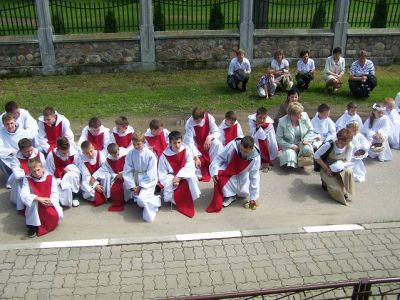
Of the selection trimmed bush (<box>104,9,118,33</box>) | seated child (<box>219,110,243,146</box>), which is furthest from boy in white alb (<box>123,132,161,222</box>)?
trimmed bush (<box>104,9,118,33</box>)

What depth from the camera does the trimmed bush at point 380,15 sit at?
49.5 ft

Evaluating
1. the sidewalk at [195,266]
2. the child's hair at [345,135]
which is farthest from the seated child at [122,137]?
the child's hair at [345,135]

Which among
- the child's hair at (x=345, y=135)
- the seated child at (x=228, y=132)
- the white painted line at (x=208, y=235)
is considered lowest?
the white painted line at (x=208, y=235)

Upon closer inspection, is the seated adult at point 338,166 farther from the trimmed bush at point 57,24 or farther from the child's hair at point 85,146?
the trimmed bush at point 57,24

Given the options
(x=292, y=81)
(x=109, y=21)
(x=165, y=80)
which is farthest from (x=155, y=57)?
(x=292, y=81)

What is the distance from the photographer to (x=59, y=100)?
11617mm

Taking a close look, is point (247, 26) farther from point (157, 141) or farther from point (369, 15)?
point (157, 141)

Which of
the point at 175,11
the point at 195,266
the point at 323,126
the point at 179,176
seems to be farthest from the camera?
the point at 175,11

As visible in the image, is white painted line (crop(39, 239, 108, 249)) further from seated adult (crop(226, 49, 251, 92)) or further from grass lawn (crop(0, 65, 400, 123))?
seated adult (crop(226, 49, 251, 92))

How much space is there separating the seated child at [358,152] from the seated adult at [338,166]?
27.1 inches

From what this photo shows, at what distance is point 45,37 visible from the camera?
13.2 meters

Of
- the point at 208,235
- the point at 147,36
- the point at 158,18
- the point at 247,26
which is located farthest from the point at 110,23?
the point at 208,235

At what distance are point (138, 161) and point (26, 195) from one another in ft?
5.46

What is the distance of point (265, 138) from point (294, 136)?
0.54m
